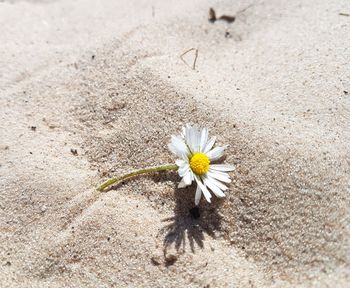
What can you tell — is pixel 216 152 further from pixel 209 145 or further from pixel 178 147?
→ pixel 178 147

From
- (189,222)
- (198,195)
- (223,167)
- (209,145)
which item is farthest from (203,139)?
(189,222)

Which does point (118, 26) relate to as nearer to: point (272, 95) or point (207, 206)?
point (272, 95)

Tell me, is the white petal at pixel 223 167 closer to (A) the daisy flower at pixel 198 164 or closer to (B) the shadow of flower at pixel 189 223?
(A) the daisy flower at pixel 198 164

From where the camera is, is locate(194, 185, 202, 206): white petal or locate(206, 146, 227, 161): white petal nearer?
locate(194, 185, 202, 206): white petal

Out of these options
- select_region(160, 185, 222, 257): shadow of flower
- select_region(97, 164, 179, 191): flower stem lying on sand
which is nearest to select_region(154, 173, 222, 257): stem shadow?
select_region(160, 185, 222, 257): shadow of flower

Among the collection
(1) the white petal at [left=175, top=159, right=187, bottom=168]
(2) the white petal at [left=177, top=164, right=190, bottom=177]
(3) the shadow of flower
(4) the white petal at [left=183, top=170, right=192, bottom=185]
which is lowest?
(3) the shadow of flower

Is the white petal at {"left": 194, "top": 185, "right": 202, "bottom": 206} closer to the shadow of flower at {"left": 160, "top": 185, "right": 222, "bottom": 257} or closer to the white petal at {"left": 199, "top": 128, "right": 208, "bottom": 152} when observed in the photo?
the shadow of flower at {"left": 160, "top": 185, "right": 222, "bottom": 257}

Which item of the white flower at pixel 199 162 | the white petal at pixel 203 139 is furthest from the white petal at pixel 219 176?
the white petal at pixel 203 139
